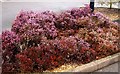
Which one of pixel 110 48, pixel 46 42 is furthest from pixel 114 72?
pixel 46 42

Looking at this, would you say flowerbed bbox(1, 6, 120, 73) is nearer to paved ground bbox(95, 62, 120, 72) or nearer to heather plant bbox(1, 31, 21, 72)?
heather plant bbox(1, 31, 21, 72)

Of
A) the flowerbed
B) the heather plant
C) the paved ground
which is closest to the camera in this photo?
the heather plant

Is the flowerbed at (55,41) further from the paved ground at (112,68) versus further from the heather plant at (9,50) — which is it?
the paved ground at (112,68)

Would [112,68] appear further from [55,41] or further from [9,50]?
[9,50]

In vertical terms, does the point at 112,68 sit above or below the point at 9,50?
below

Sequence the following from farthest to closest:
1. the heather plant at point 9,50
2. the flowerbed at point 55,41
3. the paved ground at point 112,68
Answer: the paved ground at point 112,68, the flowerbed at point 55,41, the heather plant at point 9,50

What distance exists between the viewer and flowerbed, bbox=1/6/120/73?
7.07 meters

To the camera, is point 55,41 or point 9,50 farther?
point 55,41

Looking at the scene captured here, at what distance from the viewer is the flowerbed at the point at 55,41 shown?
7066 mm

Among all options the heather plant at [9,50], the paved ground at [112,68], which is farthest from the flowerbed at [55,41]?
the paved ground at [112,68]

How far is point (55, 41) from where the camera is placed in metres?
7.76

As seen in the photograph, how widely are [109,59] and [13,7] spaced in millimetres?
9057

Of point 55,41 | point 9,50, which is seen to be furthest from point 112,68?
point 9,50

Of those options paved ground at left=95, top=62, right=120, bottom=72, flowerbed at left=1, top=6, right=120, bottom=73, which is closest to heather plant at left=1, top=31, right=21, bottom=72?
flowerbed at left=1, top=6, right=120, bottom=73
